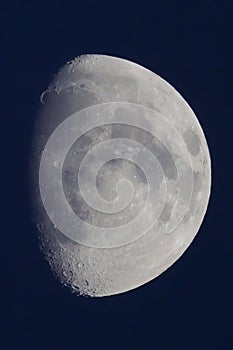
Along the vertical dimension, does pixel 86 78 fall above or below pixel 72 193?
above

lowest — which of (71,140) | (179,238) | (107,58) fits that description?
(179,238)

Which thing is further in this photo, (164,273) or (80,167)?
(164,273)

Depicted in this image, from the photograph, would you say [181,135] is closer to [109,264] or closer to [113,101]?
[113,101]

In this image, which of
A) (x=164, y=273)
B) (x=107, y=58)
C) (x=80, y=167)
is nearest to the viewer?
(x=80, y=167)

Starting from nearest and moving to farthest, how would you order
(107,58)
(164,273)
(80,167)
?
(80,167)
(107,58)
(164,273)

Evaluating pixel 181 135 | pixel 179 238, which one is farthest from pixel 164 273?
pixel 181 135

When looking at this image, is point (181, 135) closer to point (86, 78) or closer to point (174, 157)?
point (174, 157)

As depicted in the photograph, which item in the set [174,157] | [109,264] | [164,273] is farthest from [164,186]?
[164,273]
